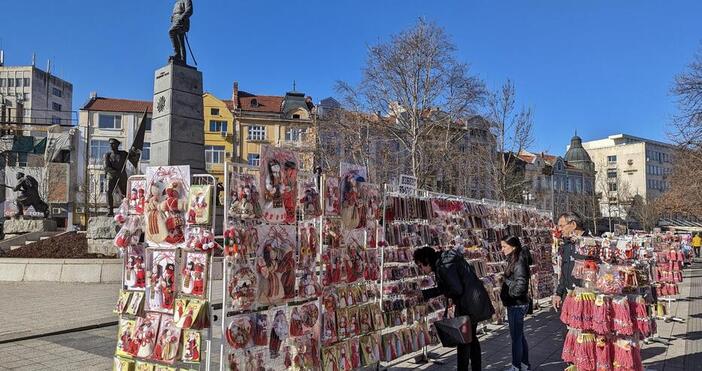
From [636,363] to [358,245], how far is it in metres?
3.20

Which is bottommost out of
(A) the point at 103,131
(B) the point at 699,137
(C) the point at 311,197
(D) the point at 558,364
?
(D) the point at 558,364

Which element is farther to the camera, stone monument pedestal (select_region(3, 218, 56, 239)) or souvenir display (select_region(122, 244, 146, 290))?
stone monument pedestal (select_region(3, 218, 56, 239))

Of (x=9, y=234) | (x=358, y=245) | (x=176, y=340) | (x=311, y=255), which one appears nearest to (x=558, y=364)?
(x=358, y=245)

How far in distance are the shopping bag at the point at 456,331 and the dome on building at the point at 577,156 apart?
78.4 metres

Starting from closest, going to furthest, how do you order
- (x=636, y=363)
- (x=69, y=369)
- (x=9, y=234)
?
(x=636, y=363), (x=69, y=369), (x=9, y=234)

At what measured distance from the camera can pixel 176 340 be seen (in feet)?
13.7

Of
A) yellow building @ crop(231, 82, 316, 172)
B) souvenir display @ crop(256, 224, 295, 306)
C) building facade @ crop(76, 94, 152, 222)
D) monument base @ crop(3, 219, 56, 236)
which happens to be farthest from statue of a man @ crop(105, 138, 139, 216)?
building facade @ crop(76, 94, 152, 222)

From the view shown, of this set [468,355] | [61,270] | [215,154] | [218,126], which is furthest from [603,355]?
[218,126]

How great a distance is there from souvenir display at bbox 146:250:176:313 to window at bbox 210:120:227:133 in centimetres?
4772

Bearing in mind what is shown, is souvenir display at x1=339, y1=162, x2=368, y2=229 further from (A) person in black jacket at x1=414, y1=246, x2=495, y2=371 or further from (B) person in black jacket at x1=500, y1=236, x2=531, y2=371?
(B) person in black jacket at x1=500, y1=236, x2=531, y2=371

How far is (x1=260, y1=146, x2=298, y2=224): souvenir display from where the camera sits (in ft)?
14.4

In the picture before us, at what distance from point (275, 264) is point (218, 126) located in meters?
48.2

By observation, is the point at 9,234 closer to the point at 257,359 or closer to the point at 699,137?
the point at 257,359

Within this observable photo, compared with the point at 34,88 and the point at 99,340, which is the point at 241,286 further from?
the point at 34,88
